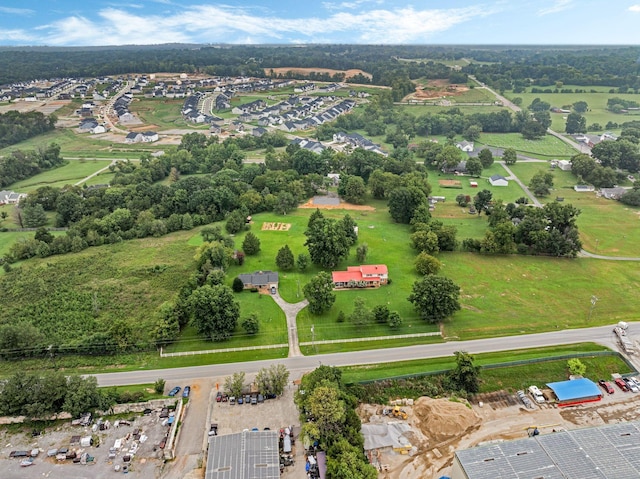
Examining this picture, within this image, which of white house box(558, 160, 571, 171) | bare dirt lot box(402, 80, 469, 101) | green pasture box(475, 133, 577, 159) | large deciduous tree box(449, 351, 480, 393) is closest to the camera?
large deciduous tree box(449, 351, 480, 393)

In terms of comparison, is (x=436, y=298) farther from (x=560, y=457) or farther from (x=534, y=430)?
(x=560, y=457)

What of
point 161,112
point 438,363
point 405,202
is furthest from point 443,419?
point 161,112

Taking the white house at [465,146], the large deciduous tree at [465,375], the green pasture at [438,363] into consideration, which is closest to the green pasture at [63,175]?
the green pasture at [438,363]

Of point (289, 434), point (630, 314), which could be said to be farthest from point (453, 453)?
point (630, 314)

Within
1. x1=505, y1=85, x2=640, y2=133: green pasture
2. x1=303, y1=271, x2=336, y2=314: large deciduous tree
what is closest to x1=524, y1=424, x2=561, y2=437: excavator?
x1=303, y1=271, x2=336, y2=314: large deciduous tree

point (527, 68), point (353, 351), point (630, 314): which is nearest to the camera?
point (353, 351)

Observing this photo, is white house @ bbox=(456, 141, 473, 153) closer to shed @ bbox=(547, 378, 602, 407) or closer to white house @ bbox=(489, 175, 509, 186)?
white house @ bbox=(489, 175, 509, 186)

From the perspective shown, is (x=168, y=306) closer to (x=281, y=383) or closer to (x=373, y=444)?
(x=281, y=383)
